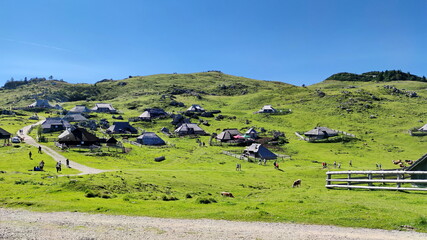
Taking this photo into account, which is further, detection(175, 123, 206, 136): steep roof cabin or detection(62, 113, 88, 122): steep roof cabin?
detection(62, 113, 88, 122): steep roof cabin

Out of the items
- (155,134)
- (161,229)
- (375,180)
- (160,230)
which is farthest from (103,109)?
(160,230)

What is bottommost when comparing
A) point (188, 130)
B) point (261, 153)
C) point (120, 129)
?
point (261, 153)

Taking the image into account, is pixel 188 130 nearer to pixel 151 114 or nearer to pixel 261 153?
pixel 151 114

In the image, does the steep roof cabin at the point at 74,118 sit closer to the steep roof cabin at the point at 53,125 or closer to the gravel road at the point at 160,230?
the steep roof cabin at the point at 53,125

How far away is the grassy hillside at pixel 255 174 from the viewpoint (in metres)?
18.9

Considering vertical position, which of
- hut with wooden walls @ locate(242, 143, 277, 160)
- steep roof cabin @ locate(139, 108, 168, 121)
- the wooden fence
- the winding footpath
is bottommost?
hut with wooden walls @ locate(242, 143, 277, 160)

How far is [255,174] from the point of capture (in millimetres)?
51844

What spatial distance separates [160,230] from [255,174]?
37.4m

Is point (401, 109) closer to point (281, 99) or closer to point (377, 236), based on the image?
point (281, 99)

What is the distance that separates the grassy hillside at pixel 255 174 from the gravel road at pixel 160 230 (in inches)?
45.3

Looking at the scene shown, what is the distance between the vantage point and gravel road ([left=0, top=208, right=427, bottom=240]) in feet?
47.3

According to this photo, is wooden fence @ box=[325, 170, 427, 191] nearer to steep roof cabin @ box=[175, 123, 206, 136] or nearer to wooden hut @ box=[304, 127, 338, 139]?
wooden hut @ box=[304, 127, 338, 139]

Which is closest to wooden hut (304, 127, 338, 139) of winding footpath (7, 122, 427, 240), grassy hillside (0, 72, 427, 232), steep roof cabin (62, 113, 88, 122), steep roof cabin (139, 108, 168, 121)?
grassy hillside (0, 72, 427, 232)

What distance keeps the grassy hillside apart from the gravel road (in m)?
1.15
